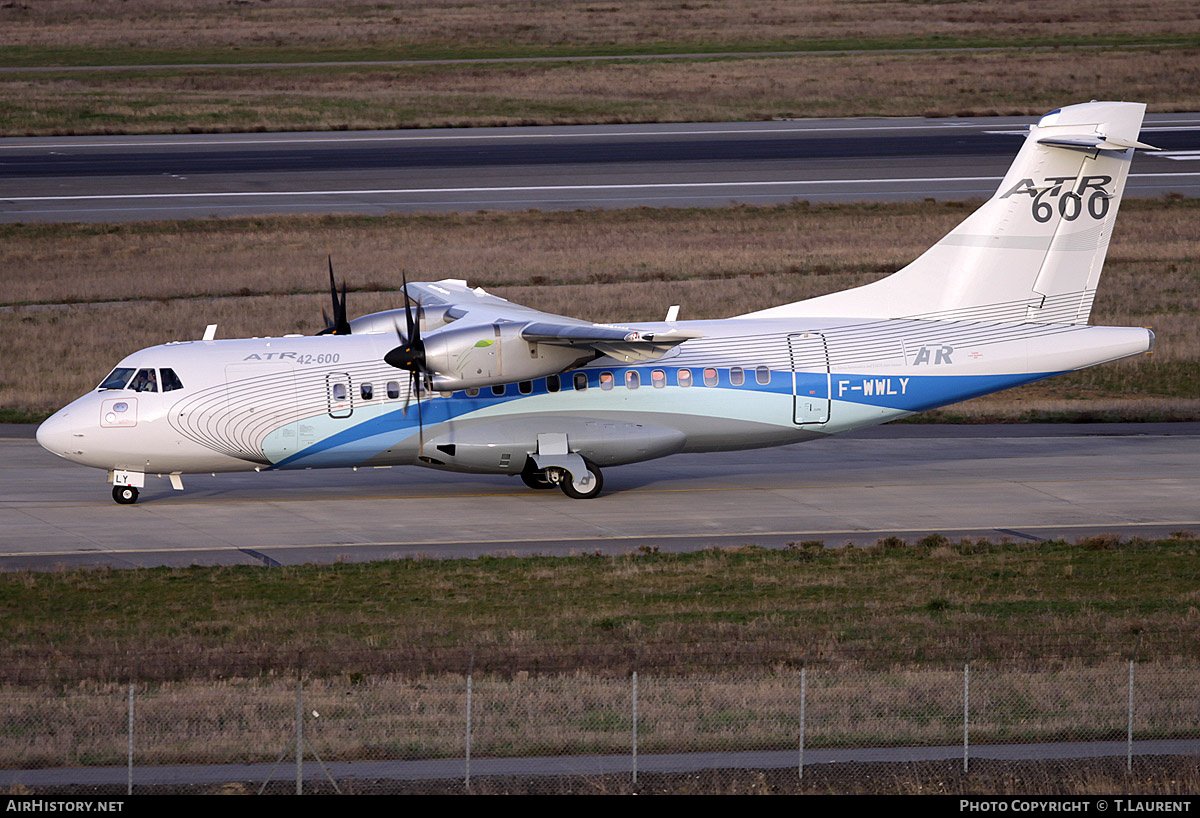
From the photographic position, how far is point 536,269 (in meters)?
57.2

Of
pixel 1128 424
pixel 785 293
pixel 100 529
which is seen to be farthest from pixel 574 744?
pixel 785 293

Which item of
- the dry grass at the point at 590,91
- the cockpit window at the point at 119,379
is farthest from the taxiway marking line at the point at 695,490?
the dry grass at the point at 590,91

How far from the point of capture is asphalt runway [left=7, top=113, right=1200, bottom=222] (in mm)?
65312

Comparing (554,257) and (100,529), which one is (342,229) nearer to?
(554,257)

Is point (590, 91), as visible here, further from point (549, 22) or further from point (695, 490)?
point (695, 490)

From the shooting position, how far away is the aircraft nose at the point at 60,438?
29547 millimetres

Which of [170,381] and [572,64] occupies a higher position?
[572,64]

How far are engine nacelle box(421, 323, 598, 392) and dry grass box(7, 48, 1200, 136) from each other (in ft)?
182

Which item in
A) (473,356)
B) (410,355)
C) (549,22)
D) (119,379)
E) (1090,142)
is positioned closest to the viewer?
(410,355)

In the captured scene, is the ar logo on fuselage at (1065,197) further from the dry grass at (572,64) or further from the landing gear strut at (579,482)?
the dry grass at (572,64)

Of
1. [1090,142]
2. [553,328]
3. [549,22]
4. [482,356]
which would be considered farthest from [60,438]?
[549,22]

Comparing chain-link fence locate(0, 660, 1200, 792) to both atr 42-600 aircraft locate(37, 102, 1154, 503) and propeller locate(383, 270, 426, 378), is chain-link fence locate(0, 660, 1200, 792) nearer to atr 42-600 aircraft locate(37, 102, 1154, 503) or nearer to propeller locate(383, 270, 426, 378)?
propeller locate(383, 270, 426, 378)

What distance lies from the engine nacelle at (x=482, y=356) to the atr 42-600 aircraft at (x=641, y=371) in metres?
0.04

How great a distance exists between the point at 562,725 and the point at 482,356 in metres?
12.6
